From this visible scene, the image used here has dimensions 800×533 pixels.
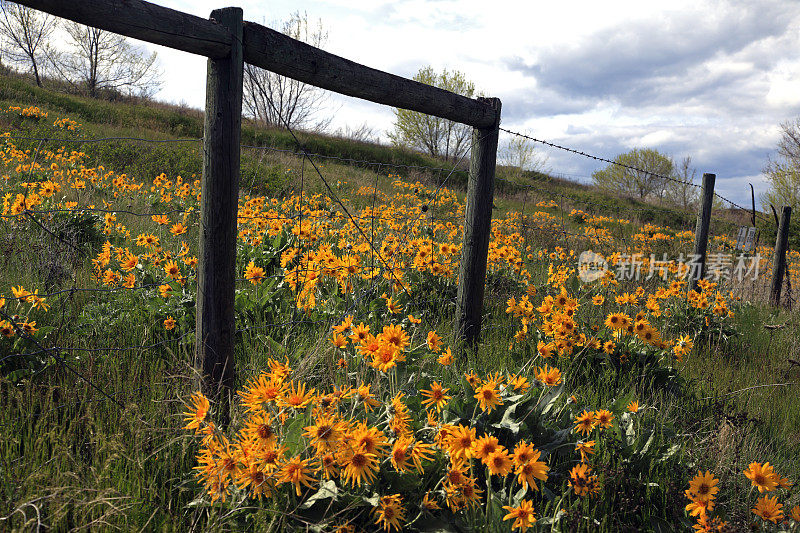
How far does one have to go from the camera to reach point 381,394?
2.38 meters

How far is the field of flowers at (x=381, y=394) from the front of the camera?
69.5 inches

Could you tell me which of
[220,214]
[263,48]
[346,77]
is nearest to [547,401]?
[220,214]

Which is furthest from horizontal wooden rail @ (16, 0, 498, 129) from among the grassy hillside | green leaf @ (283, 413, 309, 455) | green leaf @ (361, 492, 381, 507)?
the grassy hillside

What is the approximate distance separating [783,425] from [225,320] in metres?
3.93

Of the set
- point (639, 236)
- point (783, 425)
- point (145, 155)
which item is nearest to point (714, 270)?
point (639, 236)

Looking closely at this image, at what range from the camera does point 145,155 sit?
39.7 ft

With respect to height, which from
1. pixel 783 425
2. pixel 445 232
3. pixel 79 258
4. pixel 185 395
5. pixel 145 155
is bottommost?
pixel 783 425

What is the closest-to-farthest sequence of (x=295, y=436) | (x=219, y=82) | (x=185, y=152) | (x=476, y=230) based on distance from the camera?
(x=295, y=436) < (x=219, y=82) < (x=476, y=230) < (x=185, y=152)

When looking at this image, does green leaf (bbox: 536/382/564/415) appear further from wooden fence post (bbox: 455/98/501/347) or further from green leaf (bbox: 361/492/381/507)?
wooden fence post (bbox: 455/98/501/347)

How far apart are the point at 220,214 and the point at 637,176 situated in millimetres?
43689

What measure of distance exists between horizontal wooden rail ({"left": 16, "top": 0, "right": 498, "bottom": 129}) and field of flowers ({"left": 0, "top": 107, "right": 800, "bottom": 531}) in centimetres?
81

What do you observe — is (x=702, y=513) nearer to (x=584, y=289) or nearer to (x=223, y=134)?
(x=223, y=134)

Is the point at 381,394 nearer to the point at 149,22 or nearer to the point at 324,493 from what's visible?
the point at 324,493

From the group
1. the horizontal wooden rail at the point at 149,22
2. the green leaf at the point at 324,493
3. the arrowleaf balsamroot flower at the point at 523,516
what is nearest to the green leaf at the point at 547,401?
the arrowleaf balsamroot flower at the point at 523,516
